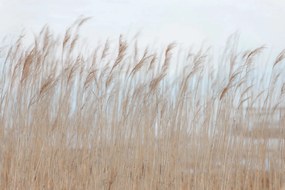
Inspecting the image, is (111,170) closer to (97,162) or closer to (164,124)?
(97,162)

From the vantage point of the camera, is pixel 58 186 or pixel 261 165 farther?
pixel 261 165

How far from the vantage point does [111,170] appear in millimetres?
4414

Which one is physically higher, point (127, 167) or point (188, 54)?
point (188, 54)

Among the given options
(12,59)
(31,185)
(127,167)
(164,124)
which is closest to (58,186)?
(31,185)

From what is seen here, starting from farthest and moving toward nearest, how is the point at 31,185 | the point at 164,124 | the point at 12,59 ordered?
the point at 12,59 < the point at 164,124 < the point at 31,185

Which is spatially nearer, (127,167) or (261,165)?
(127,167)

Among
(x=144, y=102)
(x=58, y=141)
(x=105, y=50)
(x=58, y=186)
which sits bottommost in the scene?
(x=58, y=186)

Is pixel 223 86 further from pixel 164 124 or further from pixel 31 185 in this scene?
pixel 31 185

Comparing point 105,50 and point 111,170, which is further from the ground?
point 105,50

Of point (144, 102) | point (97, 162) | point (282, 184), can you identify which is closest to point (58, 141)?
point (97, 162)

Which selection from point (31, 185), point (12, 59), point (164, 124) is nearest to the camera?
point (31, 185)

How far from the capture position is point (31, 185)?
14.2 ft

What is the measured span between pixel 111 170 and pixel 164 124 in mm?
529

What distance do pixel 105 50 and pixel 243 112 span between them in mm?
1133
